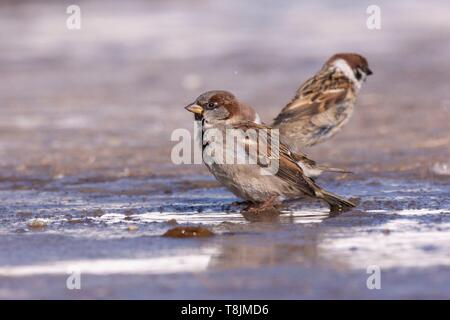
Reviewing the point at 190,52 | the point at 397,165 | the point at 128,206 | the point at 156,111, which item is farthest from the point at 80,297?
the point at 190,52

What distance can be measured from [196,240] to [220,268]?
2.54 ft

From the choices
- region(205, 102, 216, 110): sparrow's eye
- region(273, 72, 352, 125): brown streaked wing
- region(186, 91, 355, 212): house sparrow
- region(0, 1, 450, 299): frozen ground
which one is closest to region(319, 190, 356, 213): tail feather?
region(186, 91, 355, 212): house sparrow

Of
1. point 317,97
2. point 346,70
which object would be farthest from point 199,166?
point 346,70

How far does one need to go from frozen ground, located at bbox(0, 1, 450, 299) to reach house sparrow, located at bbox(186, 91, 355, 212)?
6.7 inches

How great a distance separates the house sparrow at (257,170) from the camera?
7004mm

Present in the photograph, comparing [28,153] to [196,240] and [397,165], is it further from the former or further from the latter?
[196,240]

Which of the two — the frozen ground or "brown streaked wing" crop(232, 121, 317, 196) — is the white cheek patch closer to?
the frozen ground

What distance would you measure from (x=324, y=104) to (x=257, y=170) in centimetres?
216

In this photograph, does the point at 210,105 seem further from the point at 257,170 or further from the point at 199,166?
the point at 199,166

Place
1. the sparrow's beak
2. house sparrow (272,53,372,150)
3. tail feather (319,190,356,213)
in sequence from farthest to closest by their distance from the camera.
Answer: house sparrow (272,53,372,150) → the sparrow's beak → tail feather (319,190,356,213)

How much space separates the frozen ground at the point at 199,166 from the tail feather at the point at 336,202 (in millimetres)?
139

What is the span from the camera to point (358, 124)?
11.4 metres

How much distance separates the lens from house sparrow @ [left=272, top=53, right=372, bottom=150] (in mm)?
8828

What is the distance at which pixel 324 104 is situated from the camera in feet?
29.7
